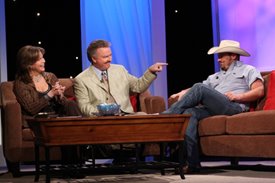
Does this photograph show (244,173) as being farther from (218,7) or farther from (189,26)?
(189,26)

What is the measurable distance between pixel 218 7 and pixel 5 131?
3220 millimetres

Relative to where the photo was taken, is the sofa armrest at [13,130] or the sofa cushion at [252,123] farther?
the sofa armrest at [13,130]

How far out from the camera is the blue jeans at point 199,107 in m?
4.54

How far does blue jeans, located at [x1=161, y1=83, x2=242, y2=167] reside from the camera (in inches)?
179

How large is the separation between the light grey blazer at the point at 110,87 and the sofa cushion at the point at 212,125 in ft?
1.84

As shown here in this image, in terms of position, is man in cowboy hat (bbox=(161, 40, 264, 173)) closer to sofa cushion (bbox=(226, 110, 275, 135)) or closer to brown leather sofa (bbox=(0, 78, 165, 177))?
sofa cushion (bbox=(226, 110, 275, 135))

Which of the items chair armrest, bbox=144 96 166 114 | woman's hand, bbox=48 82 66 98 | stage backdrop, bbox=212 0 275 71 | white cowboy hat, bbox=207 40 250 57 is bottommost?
chair armrest, bbox=144 96 166 114

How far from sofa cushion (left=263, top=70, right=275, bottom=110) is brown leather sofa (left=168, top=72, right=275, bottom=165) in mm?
119

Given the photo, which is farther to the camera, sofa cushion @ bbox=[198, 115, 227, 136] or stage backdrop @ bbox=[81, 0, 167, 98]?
stage backdrop @ bbox=[81, 0, 167, 98]

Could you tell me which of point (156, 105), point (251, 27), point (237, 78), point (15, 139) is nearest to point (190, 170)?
point (156, 105)

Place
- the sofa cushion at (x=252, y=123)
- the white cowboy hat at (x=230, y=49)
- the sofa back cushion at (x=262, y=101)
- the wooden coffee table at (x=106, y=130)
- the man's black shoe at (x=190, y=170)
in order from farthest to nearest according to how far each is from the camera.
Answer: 1. the white cowboy hat at (x=230, y=49)
2. the sofa back cushion at (x=262, y=101)
3. the man's black shoe at (x=190, y=170)
4. the sofa cushion at (x=252, y=123)
5. the wooden coffee table at (x=106, y=130)

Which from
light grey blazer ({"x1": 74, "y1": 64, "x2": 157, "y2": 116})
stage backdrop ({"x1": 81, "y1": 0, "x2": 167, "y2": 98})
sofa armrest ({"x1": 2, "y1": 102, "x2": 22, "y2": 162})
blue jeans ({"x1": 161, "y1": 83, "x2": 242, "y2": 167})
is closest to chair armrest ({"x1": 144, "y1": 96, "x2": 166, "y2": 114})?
light grey blazer ({"x1": 74, "y1": 64, "x2": 157, "y2": 116})

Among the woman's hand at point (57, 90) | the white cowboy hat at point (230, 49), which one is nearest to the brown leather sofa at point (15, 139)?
the woman's hand at point (57, 90)

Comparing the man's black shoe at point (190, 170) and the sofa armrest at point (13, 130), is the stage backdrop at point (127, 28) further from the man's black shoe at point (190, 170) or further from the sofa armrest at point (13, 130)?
the man's black shoe at point (190, 170)
